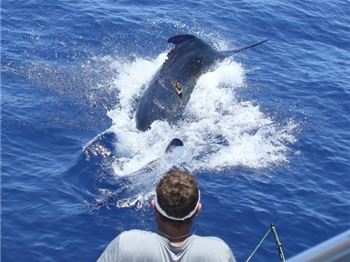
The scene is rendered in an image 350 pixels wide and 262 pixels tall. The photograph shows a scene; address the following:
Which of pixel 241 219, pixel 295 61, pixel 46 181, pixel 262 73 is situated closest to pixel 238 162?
pixel 241 219

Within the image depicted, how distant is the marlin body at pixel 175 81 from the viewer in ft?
54.7

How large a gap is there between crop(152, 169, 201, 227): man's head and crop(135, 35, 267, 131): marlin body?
11976 mm

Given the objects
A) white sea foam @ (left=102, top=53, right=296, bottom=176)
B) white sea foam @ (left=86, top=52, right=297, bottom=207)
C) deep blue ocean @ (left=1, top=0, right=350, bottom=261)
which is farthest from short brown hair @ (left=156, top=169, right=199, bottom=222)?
white sea foam @ (left=102, top=53, right=296, bottom=176)

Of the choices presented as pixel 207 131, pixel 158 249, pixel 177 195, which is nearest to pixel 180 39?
pixel 207 131

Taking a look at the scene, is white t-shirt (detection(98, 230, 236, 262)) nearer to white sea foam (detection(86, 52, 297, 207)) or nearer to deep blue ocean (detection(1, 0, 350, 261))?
deep blue ocean (detection(1, 0, 350, 261))

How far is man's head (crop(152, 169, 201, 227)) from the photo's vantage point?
171 inches

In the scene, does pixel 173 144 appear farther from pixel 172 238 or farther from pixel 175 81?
pixel 172 238

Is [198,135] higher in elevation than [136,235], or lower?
lower

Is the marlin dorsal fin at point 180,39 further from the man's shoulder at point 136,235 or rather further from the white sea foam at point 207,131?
the man's shoulder at point 136,235

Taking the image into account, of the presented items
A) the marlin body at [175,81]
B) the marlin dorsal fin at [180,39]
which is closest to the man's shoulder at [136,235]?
the marlin body at [175,81]

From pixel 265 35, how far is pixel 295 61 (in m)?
2.47

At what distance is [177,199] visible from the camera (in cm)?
433

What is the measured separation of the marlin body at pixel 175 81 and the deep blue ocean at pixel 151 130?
380mm

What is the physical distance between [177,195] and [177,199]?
0.03 m
